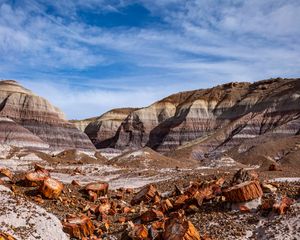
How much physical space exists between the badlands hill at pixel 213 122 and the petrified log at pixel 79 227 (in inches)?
2073

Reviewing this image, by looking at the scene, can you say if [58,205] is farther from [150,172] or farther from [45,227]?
[150,172]

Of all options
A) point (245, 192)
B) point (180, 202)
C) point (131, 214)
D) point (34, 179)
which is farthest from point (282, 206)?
point (34, 179)

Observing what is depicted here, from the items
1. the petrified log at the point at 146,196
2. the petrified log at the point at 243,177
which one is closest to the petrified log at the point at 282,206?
the petrified log at the point at 243,177

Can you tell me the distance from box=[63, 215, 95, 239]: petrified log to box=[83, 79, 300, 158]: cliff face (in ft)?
220

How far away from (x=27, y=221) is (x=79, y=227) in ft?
6.35

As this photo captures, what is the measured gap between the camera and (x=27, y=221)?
55.0 feet

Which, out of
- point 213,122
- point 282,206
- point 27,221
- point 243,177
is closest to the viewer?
point 282,206

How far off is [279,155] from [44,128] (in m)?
53.2

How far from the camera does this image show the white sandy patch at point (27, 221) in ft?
52.0

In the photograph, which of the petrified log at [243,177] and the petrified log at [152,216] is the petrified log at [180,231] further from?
the petrified log at [243,177]

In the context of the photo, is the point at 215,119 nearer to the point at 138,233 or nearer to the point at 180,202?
the point at 180,202

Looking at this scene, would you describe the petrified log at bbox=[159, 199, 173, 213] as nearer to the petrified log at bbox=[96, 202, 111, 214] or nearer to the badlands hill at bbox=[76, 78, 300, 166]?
the petrified log at bbox=[96, 202, 111, 214]

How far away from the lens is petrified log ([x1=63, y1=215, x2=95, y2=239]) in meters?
16.9

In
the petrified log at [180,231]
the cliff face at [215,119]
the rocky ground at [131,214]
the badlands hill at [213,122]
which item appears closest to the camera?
the petrified log at [180,231]
